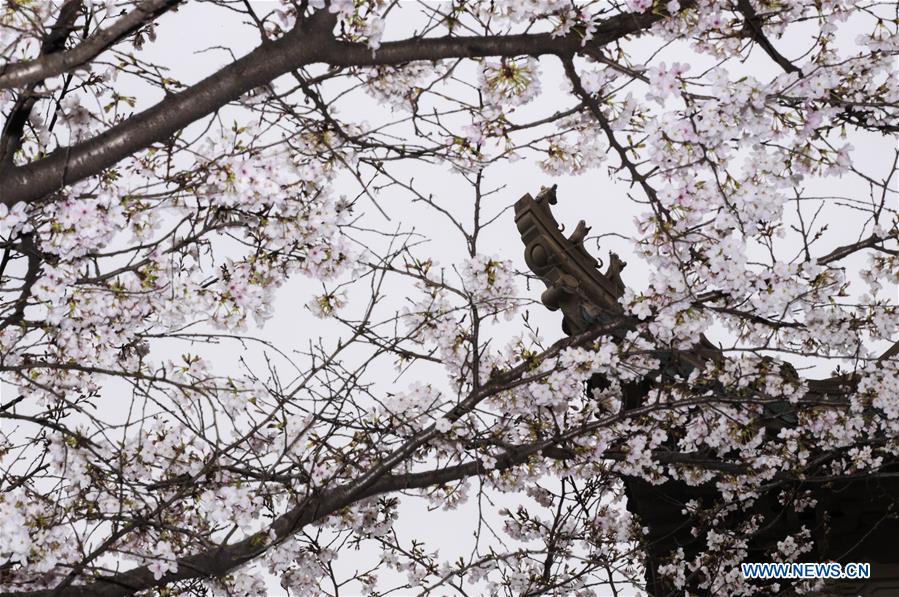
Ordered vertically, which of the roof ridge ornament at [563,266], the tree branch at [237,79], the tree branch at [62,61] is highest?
the roof ridge ornament at [563,266]

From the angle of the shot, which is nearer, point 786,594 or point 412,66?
point 412,66

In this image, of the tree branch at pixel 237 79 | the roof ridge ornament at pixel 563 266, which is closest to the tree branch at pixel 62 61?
the tree branch at pixel 237 79

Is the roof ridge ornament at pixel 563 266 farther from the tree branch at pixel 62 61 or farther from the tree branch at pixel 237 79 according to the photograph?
the tree branch at pixel 62 61

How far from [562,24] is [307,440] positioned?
114 inches

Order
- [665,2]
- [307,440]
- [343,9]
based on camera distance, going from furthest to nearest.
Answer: [307,440]
[665,2]
[343,9]

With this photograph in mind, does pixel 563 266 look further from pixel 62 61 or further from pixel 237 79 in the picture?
pixel 62 61

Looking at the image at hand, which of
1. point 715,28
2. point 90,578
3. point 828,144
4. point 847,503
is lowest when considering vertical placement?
point 90,578

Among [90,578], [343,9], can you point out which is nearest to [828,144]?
[343,9]

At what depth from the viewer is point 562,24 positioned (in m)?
5.28

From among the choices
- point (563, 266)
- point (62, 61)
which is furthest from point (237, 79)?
point (563, 266)

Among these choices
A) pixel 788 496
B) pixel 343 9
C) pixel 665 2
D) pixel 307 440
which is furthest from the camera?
pixel 788 496

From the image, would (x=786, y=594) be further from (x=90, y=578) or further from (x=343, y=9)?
(x=343, y=9)

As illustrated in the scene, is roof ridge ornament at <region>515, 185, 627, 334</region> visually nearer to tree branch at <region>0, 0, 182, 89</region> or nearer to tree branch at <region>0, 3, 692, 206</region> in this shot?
tree branch at <region>0, 3, 692, 206</region>

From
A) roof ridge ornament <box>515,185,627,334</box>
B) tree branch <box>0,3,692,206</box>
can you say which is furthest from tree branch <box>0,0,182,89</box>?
roof ridge ornament <box>515,185,627,334</box>
